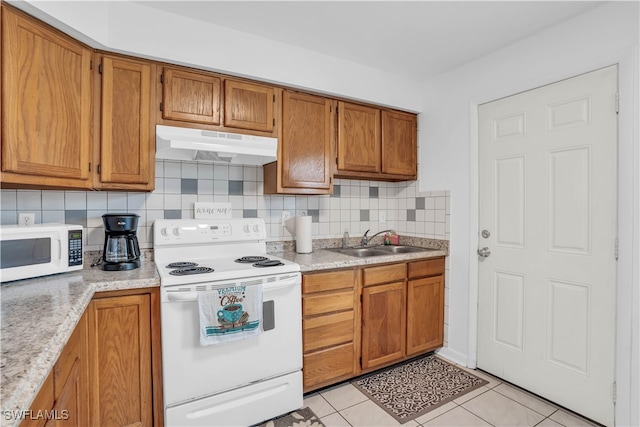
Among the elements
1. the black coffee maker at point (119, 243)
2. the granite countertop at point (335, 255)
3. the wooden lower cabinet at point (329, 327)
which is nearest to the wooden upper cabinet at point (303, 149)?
the granite countertop at point (335, 255)

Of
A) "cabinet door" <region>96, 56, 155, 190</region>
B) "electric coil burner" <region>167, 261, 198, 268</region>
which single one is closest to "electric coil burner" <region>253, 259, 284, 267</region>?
"electric coil burner" <region>167, 261, 198, 268</region>

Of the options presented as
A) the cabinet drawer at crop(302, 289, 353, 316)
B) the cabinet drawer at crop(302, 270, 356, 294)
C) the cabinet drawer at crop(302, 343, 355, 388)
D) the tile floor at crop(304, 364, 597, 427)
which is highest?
the cabinet drawer at crop(302, 270, 356, 294)

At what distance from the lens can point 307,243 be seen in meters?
2.56

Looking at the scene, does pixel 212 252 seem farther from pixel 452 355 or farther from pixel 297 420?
pixel 452 355

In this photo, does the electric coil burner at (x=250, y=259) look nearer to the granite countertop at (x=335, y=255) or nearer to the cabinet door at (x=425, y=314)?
the granite countertop at (x=335, y=255)

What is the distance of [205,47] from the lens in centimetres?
203

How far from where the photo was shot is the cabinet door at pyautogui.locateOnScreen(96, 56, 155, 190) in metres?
1.84

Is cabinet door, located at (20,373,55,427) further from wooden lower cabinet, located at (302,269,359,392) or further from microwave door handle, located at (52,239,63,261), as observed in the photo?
wooden lower cabinet, located at (302,269,359,392)

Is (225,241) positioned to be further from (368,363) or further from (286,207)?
(368,363)

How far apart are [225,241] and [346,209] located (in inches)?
46.2

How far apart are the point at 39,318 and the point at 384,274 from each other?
6.24ft

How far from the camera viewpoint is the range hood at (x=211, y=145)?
185cm

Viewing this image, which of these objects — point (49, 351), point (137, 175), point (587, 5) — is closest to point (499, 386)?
point (587, 5)

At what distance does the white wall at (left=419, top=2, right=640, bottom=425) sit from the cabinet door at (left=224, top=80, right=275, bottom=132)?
1470 mm
